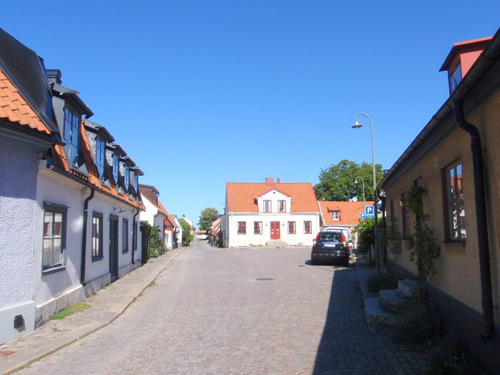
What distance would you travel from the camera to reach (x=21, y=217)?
738 cm

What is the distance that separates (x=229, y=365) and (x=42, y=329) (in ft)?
12.9

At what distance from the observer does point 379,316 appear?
7.82 m

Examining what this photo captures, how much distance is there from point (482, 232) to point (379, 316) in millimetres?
3520

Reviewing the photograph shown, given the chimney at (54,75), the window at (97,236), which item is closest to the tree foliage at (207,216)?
the window at (97,236)

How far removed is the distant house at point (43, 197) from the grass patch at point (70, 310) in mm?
138

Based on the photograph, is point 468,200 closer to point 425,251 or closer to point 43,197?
point 425,251

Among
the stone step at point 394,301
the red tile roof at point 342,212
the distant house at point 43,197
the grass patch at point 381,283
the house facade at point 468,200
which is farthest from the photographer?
the red tile roof at point 342,212

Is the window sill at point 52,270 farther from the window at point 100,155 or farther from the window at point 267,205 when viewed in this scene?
the window at point 267,205

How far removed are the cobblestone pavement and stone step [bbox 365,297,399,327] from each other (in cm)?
17

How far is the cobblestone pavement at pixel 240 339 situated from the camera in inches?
227

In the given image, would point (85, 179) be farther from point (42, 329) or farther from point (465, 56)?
point (465, 56)

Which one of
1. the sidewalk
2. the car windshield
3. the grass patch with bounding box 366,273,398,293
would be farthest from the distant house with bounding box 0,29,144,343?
the car windshield

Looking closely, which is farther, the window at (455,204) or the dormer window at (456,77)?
the dormer window at (456,77)

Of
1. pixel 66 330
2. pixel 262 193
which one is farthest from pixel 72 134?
pixel 262 193
